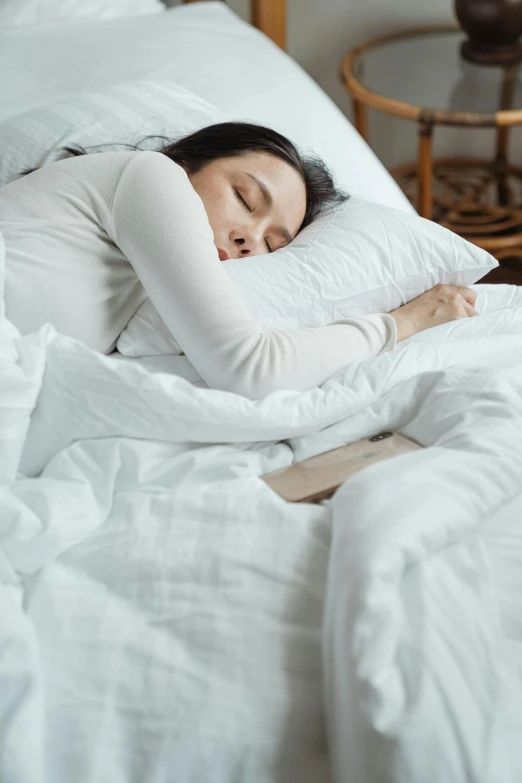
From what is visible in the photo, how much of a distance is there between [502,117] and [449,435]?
1053 millimetres

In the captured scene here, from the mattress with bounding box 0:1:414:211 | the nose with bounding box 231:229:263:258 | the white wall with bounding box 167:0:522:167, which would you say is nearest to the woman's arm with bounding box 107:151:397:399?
the nose with bounding box 231:229:263:258

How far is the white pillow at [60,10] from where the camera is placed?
155cm

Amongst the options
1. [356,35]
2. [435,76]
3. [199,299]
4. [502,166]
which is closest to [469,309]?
[199,299]

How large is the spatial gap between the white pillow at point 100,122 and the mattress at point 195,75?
0.10 meters

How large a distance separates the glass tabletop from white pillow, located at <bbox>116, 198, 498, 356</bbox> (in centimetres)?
65

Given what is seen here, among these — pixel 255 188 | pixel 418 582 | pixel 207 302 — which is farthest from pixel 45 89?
pixel 418 582

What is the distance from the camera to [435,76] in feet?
6.18

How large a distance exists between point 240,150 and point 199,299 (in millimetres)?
312

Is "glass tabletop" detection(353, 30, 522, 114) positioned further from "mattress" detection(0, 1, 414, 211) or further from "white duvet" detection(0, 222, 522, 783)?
"white duvet" detection(0, 222, 522, 783)

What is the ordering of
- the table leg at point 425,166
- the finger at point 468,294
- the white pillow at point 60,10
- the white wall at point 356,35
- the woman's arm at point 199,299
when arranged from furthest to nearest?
1. the white wall at point 356,35
2. the table leg at point 425,166
3. the white pillow at point 60,10
4. the finger at point 468,294
5. the woman's arm at point 199,299

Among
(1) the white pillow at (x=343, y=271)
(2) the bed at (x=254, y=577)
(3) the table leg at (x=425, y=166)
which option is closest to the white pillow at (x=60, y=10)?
(3) the table leg at (x=425, y=166)

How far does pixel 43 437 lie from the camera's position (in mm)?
875

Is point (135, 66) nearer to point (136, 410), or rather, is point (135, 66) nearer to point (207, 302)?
point (207, 302)

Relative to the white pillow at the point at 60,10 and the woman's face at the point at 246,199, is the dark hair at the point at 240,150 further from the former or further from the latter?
the white pillow at the point at 60,10
